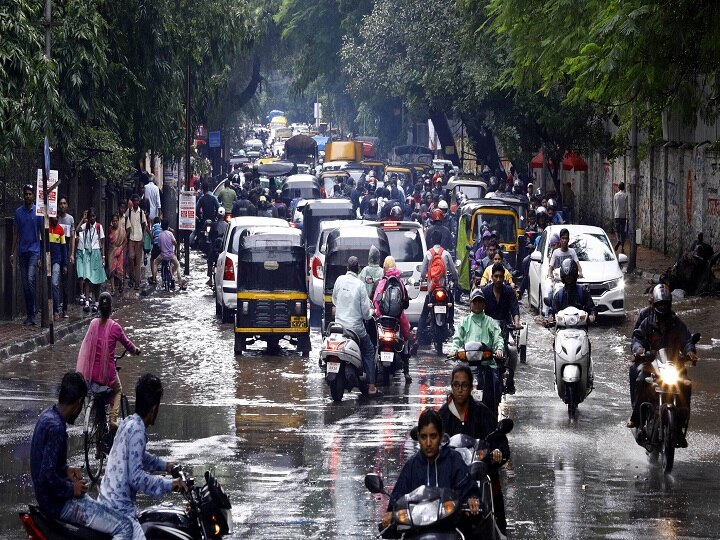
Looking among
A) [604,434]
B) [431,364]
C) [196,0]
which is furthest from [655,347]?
[196,0]

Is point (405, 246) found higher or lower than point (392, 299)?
higher

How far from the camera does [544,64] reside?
27.6 meters

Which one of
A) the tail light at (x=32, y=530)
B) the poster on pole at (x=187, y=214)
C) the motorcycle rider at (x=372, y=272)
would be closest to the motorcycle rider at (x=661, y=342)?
the tail light at (x=32, y=530)

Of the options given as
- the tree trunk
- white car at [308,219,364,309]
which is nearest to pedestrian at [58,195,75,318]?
white car at [308,219,364,309]

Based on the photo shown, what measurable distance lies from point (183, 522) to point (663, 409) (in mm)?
6070

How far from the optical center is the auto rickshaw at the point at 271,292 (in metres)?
21.9

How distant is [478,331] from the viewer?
14.3 metres

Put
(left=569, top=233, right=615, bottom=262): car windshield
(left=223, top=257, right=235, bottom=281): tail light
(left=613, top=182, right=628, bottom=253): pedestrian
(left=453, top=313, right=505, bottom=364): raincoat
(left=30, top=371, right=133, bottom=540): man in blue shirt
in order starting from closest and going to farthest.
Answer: (left=30, top=371, right=133, bottom=540): man in blue shirt → (left=453, top=313, right=505, bottom=364): raincoat → (left=223, top=257, right=235, bottom=281): tail light → (left=569, top=233, right=615, bottom=262): car windshield → (left=613, top=182, right=628, bottom=253): pedestrian

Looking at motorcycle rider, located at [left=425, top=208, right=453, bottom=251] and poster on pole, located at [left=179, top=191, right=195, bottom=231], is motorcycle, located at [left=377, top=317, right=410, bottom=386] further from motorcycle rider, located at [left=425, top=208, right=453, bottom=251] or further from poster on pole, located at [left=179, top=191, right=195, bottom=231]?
poster on pole, located at [left=179, top=191, right=195, bottom=231]

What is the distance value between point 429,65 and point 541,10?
22680mm

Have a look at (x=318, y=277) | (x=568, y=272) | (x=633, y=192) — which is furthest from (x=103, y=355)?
(x=633, y=192)

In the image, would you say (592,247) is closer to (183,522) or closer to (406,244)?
(406,244)

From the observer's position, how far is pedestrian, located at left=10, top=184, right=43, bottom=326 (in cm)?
2316

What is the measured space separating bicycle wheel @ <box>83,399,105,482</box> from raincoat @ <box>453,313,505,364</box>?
135 inches
